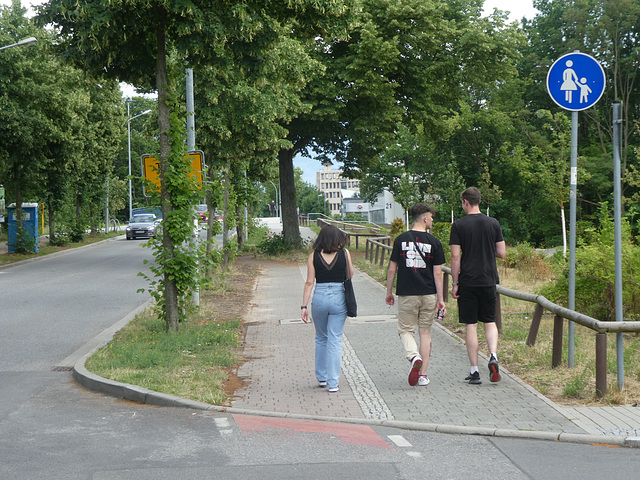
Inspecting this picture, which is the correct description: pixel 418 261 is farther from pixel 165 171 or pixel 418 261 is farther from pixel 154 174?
pixel 154 174

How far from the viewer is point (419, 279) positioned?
281 inches

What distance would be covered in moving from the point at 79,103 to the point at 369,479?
26.7 metres

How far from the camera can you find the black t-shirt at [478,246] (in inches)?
282

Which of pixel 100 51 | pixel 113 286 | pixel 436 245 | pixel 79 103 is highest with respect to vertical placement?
pixel 79 103

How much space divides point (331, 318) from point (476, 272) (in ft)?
4.79

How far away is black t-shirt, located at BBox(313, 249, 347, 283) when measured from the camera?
7.09 metres

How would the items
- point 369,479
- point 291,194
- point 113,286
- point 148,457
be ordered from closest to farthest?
point 369,479, point 148,457, point 113,286, point 291,194

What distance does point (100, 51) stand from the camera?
9766 mm

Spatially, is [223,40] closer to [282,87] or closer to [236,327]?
[236,327]

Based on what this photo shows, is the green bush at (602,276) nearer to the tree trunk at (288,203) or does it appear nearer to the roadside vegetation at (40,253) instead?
the tree trunk at (288,203)

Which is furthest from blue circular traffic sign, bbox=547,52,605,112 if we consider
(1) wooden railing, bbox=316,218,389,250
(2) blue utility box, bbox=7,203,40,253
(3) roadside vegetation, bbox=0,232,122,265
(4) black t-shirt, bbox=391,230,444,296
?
(2) blue utility box, bbox=7,203,40,253

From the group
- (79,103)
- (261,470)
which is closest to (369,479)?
(261,470)

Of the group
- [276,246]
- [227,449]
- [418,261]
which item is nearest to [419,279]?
[418,261]

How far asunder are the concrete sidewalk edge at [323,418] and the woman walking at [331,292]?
3.24ft
